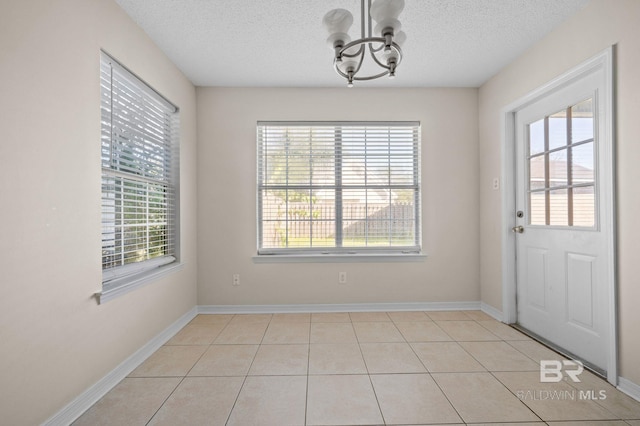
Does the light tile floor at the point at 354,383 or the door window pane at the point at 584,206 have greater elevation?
the door window pane at the point at 584,206

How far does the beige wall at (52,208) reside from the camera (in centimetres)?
127

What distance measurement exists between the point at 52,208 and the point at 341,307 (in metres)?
2.60

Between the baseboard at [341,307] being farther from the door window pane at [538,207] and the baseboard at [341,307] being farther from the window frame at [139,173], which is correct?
the door window pane at [538,207]

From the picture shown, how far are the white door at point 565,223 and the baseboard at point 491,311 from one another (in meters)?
0.17

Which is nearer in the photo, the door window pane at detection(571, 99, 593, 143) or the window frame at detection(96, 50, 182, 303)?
the window frame at detection(96, 50, 182, 303)

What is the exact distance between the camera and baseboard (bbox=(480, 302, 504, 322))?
2.96 metres

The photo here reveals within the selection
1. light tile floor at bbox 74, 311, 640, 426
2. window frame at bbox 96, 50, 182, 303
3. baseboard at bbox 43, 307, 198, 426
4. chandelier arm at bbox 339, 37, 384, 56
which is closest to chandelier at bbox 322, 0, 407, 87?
chandelier arm at bbox 339, 37, 384, 56

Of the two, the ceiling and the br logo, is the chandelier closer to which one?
the ceiling

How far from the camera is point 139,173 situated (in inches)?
91.1

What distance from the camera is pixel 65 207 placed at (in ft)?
5.11

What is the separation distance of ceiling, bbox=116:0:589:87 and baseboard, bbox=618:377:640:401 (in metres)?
2.41

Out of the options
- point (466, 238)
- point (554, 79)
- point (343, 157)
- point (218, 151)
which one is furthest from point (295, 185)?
point (554, 79)

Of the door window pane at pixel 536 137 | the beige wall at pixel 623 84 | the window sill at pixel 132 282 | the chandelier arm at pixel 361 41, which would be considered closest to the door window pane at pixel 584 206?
the beige wall at pixel 623 84

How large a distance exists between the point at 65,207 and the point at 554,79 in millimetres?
3349
